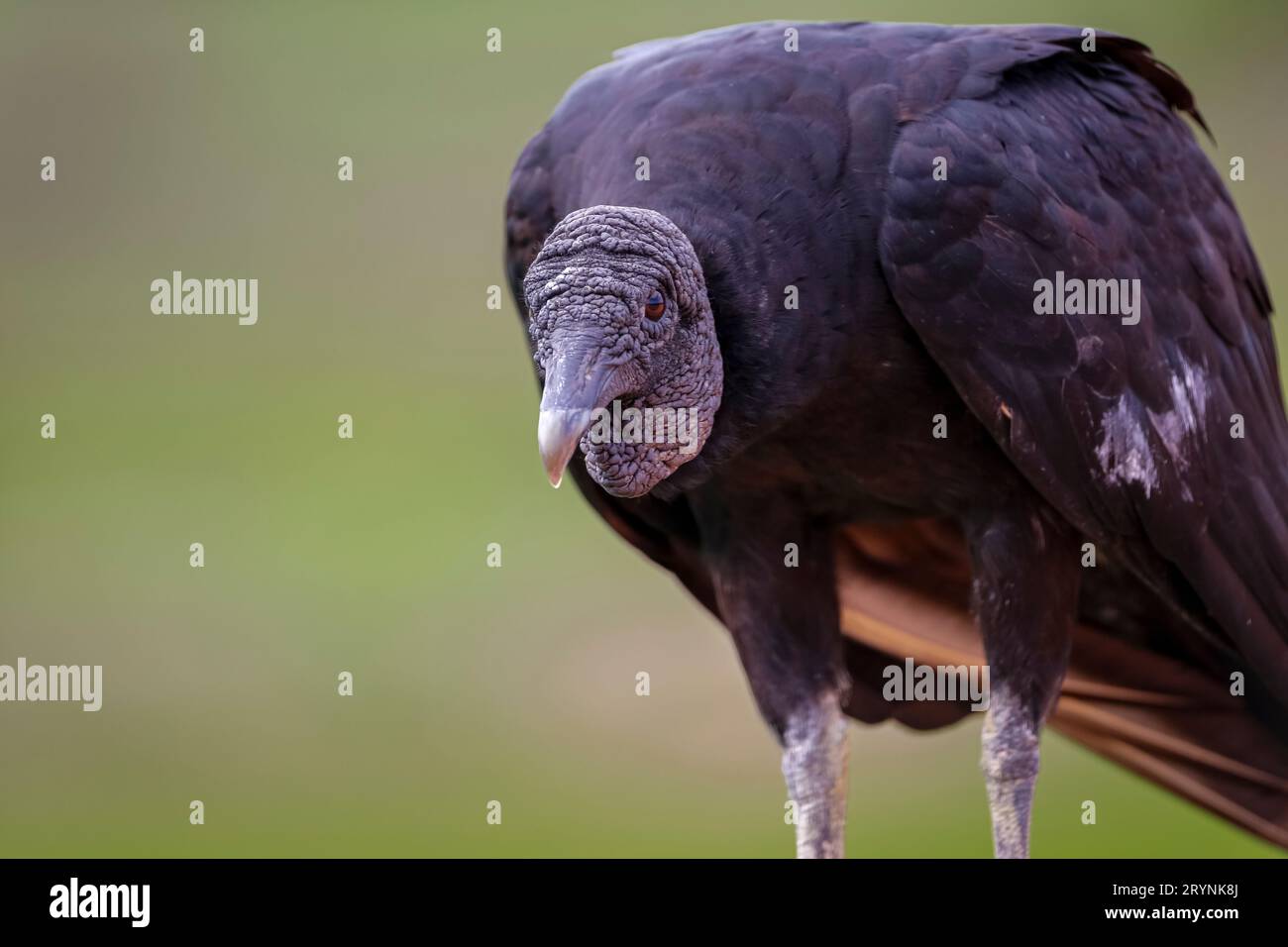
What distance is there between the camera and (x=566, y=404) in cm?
349

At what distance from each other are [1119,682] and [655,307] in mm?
1882

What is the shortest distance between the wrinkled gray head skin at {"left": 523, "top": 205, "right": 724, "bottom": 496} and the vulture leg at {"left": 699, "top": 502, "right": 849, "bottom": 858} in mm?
715

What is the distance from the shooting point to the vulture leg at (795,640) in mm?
4453

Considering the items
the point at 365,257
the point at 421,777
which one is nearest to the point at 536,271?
the point at 421,777

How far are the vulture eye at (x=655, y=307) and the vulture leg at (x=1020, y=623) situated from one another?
1000 millimetres

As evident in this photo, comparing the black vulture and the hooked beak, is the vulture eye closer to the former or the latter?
the black vulture

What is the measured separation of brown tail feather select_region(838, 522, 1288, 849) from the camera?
4.71m
